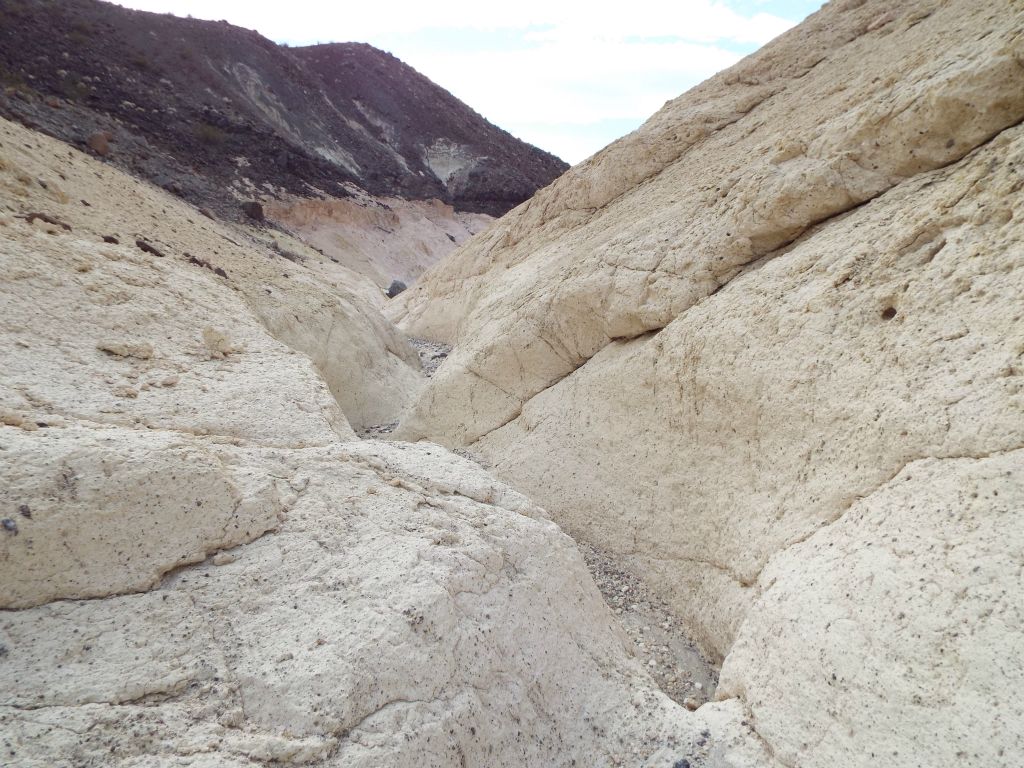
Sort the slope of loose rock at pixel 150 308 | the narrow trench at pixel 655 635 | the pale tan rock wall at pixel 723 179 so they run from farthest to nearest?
the slope of loose rock at pixel 150 308, the pale tan rock wall at pixel 723 179, the narrow trench at pixel 655 635

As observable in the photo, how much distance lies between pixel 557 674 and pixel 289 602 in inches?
43.8

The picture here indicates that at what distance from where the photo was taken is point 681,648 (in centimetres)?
318

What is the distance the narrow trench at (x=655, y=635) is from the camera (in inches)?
115

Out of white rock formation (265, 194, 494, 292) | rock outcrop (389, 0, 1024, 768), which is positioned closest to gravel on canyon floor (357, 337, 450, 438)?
rock outcrop (389, 0, 1024, 768)

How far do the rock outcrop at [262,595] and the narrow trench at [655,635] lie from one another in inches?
10.5

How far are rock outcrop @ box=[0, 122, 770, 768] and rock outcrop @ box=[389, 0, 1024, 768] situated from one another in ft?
2.00

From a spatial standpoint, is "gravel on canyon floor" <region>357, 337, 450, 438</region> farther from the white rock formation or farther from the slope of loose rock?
the white rock formation

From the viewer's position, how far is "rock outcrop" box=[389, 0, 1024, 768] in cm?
192

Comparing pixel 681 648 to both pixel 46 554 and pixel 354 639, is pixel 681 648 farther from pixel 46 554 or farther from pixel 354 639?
pixel 46 554

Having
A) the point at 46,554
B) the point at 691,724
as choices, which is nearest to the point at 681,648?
the point at 691,724

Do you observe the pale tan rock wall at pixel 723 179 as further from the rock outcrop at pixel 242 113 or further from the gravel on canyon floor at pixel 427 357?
the rock outcrop at pixel 242 113

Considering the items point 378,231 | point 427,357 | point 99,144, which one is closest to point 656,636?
point 427,357

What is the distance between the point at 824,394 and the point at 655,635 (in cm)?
156

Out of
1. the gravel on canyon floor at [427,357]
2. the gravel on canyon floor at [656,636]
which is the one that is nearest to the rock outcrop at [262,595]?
the gravel on canyon floor at [656,636]
